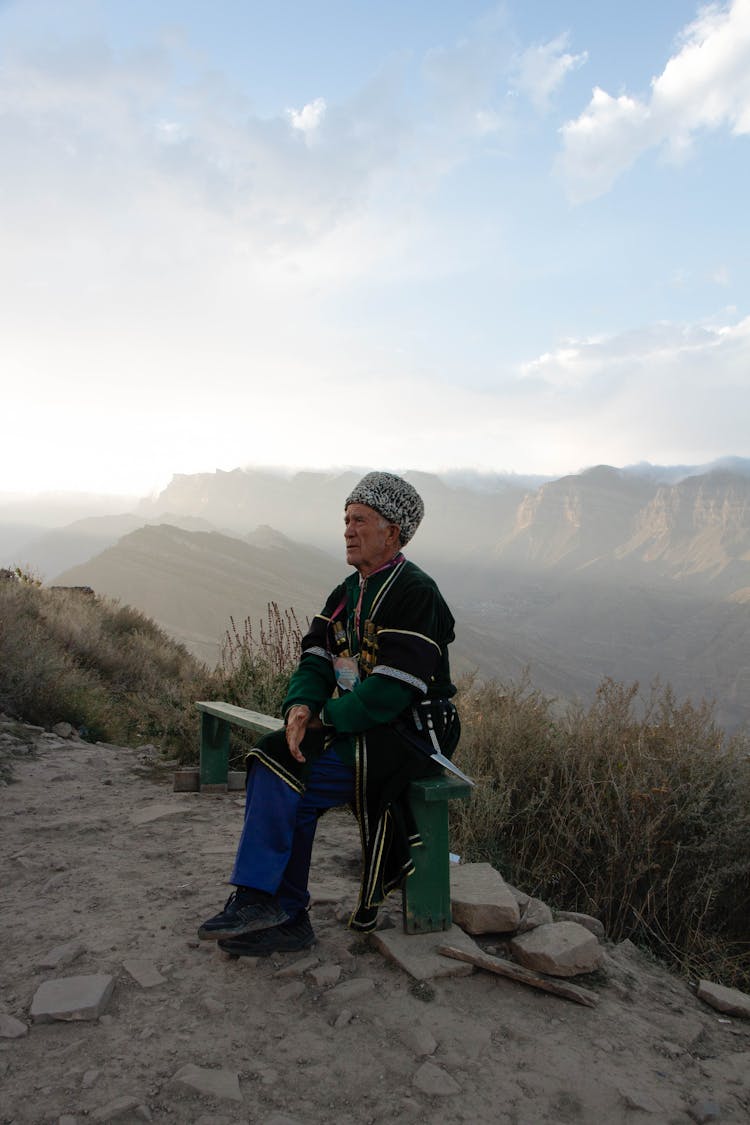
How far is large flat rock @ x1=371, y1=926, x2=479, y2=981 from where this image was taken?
2.75 meters

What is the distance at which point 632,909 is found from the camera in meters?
4.12

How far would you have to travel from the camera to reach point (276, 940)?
9.39 feet

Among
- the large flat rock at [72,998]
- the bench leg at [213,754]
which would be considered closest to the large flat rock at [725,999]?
the large flat rock at [72,998]

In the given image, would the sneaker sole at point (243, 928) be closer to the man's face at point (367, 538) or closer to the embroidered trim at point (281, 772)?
the embroidered trim at point (281, 772)

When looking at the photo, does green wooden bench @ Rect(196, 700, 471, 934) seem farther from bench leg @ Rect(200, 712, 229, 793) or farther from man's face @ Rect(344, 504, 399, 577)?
bench leg @ Rect(200, 712, 229, 793)

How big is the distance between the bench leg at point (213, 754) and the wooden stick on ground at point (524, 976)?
2.75 meters

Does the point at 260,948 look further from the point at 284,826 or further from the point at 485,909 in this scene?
the point at 485,909

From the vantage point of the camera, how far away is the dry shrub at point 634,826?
4.16 metres

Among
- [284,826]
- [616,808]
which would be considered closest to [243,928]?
[284,826]

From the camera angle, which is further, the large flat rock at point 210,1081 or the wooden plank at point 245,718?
the wooden plank at point 245,718

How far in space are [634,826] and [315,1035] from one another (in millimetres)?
2513

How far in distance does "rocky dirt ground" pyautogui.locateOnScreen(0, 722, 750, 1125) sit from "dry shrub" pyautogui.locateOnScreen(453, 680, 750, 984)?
0.93 meters

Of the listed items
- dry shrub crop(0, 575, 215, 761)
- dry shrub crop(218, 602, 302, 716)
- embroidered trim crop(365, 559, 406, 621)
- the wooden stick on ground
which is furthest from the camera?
dry shrub crop(0, 575, 215, 761)

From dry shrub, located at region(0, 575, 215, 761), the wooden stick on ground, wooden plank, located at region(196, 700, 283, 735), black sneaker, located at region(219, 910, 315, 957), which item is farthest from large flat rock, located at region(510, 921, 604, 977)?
dry shrub, located at region(0, 575, 215, 761)
